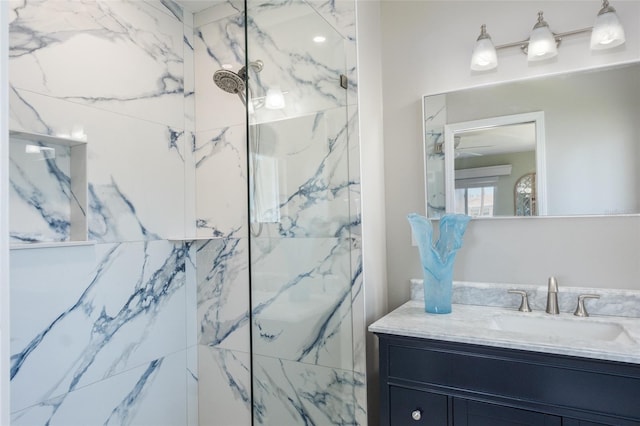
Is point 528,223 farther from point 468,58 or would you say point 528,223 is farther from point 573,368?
point 468,58

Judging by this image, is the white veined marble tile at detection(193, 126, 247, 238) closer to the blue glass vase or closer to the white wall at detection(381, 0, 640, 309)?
the white wall at detection(381, 0, 640, 309)

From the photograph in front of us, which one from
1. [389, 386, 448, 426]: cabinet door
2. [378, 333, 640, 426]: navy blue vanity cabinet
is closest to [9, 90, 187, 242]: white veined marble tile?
[378, 333, 640, 426]: navy blue vanity cabinet

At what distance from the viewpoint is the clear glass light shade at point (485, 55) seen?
68.3 inches

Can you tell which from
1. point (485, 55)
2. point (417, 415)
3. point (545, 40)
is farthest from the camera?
point (485, 55)

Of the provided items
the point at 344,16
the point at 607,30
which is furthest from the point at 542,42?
the point at 344,16

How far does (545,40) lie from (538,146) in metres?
0.44

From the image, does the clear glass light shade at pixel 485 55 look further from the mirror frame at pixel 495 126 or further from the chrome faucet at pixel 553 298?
the chrome faucet at pixel 553 298

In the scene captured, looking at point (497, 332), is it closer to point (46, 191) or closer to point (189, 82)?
point (46, 191)

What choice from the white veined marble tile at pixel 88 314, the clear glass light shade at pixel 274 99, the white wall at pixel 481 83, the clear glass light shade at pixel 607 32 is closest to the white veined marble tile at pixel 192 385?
the white veined marble tile at pixel 88 314

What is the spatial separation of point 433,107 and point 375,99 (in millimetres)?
283

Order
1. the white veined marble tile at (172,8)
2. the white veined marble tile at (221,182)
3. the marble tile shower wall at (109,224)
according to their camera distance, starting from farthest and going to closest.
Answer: the white veined marble tile at (221,182)
the white veined marble tile at (172,8)
the marble tile shower wall at (109,224)

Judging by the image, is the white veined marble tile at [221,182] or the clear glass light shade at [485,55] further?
the white veined marble tile at [221,182]

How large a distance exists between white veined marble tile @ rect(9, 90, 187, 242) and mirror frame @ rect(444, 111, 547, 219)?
1414mm

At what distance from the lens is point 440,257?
167 centimetres
